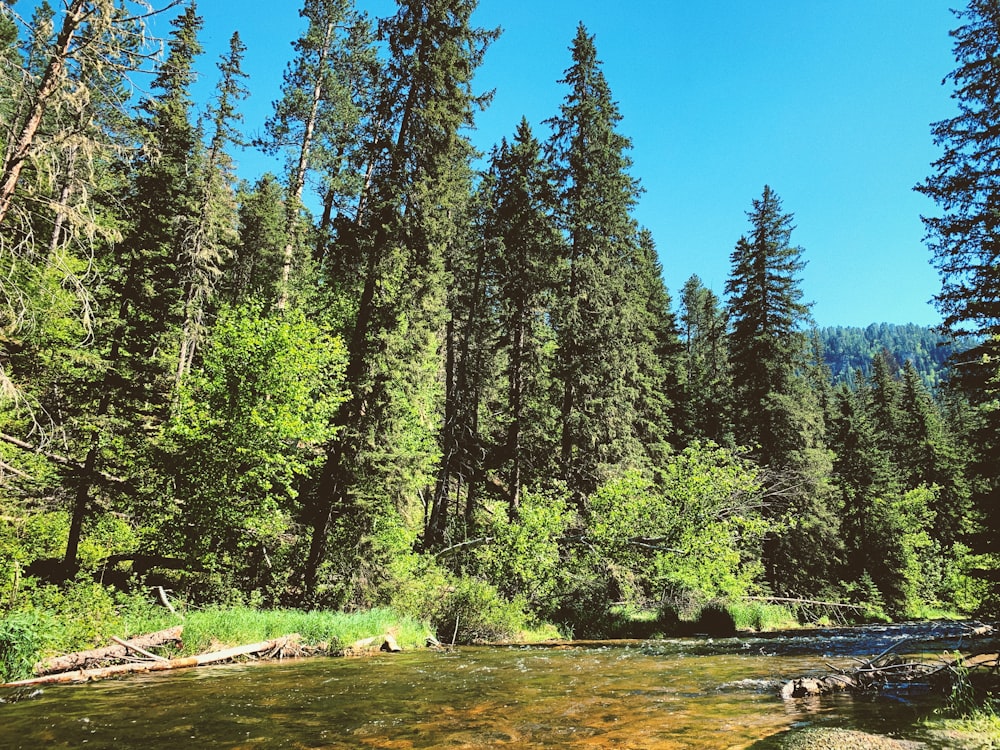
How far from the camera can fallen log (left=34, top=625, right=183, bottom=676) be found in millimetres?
8344

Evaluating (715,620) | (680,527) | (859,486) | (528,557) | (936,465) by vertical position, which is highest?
(936,465)

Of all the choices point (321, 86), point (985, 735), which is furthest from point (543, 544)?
point (321, 86)

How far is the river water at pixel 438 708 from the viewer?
5703 millimetres

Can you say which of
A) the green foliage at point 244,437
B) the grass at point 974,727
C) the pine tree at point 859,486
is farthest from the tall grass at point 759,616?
the green foliage at point 244,437

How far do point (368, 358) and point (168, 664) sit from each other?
979 centimetres

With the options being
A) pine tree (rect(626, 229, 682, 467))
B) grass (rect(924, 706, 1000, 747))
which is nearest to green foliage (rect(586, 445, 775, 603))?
pine tree (rect(626, 229, 682, 467))

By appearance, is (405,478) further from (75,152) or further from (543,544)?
(75,152)

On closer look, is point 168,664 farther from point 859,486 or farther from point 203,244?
point 859,486

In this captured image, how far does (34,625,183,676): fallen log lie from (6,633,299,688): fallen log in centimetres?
15

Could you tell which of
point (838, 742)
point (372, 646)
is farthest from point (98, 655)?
point (838, 742)

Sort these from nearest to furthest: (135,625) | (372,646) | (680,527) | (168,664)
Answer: (168,664) → (135,625) → (372,646) → (680,527)

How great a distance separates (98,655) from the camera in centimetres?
904

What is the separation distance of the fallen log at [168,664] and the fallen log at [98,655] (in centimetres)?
15

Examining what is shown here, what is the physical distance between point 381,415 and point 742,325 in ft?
72.4
